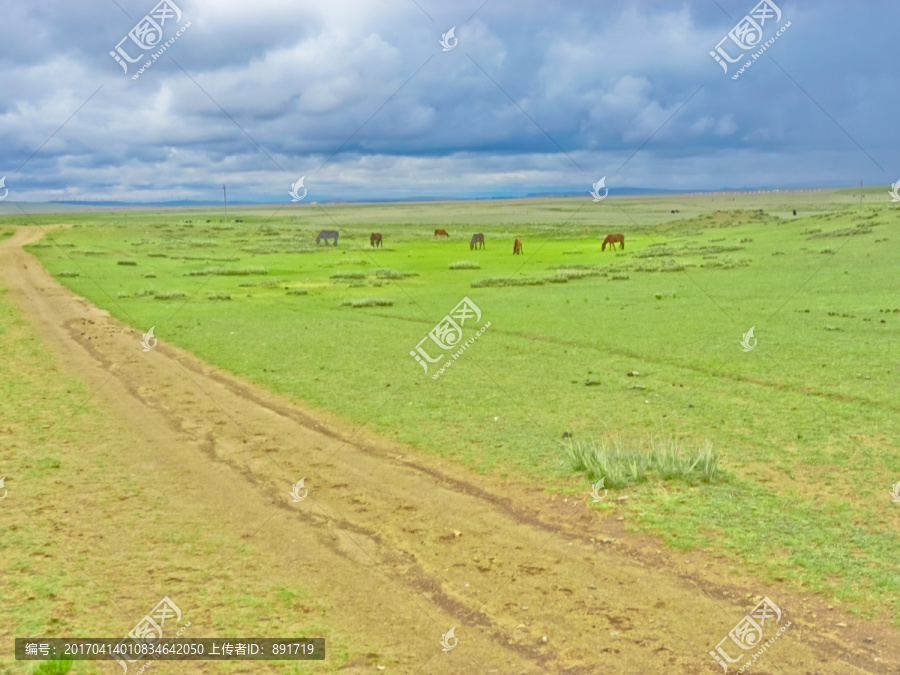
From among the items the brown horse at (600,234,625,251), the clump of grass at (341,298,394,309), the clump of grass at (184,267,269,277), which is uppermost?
the brown horse at (600,234,625,251)

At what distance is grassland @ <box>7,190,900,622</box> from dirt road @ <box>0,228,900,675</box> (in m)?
0.55

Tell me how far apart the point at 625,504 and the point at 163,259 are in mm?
48805

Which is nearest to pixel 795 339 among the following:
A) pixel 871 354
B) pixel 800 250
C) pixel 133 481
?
pixel 871 354

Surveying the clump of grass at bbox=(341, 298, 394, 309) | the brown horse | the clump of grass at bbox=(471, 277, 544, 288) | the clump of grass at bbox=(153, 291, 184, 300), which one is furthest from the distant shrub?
the brown horse

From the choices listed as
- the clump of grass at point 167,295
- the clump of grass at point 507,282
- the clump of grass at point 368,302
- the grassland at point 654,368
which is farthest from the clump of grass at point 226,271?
the clump of grass at point 368,302

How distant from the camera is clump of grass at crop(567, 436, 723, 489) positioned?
865cm

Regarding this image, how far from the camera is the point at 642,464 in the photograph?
29.2 feet

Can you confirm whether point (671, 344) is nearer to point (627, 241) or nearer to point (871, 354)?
point (871, 354)

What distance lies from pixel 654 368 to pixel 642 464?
6.69 metres

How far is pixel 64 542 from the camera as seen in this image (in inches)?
290

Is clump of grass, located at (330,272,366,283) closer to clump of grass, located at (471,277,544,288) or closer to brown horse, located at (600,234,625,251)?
clump of grass, located at (471,277,544,288)

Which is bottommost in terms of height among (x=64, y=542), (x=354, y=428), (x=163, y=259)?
(x=64, y=542)

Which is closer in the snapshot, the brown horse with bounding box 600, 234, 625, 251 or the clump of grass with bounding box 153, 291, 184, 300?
the clump of grass with bounding box 153, 291, 184, 300

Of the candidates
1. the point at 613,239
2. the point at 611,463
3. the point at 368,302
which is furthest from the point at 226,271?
the point at 611,463
